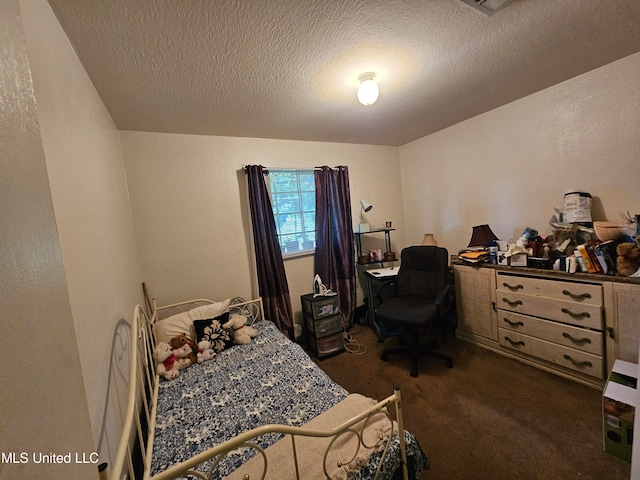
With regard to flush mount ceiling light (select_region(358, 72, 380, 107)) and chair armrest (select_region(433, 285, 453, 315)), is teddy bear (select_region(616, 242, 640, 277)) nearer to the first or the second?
chair armrest (select_region(433, 285, 453, 315))

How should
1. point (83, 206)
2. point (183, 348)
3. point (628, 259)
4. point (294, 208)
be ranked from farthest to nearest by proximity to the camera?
1. point (294, 208)
2. point (183, 348)
3. point (628, 259)
4. point (83, 206)

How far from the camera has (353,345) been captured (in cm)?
282

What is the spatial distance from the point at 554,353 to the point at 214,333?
273 centimetres

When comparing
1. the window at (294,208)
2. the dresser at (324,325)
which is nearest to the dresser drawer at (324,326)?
the dresser at (324,325)

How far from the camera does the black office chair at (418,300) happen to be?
2.22m

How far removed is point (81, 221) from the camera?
1027 millimetres

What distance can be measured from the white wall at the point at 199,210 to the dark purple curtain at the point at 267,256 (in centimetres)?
16

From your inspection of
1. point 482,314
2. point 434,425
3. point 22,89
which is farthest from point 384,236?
point 22,89

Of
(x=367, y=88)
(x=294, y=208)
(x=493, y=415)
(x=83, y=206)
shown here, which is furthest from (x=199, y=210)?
(x=493, y=415)

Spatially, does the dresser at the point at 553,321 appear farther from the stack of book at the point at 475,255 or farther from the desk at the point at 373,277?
the desk at the point at 373,277

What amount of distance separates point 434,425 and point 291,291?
180cm

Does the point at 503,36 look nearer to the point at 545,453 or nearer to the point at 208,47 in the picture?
the point at 208,47

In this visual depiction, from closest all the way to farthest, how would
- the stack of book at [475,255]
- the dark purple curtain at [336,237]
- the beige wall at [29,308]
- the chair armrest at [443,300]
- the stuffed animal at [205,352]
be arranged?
the beige wall at [29,308], the stuffed animal at [205,352], the chair armrest at [443,300], the stack of book at [475,255], the dark purple curtain at [336,237]

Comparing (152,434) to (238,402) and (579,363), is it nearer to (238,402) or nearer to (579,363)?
(238,402)
